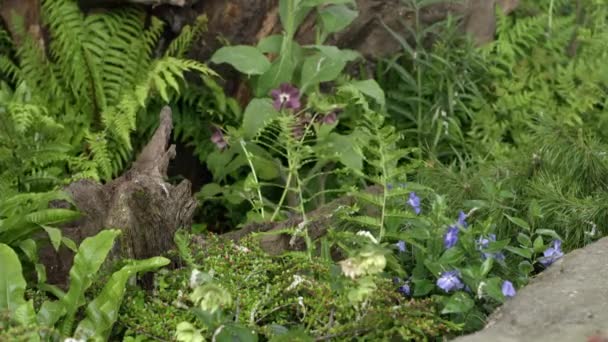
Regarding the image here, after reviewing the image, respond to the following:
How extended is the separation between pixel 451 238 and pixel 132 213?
1.45 meters

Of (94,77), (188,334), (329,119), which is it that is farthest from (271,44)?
(188,334)

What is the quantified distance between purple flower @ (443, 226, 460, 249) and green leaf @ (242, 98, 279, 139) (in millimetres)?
1671

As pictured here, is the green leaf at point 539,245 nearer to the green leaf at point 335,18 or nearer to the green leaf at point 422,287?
the green leaf at point 422,287

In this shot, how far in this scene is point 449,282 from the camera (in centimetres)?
421

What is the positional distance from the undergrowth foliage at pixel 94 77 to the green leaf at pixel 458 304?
8.16 ft

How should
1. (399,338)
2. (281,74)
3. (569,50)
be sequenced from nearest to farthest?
(399,338) → (281,74) → (569,50)

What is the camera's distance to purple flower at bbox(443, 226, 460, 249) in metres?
4.45

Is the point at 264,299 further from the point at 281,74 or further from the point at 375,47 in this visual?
the point at 375,47

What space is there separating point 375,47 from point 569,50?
1601 mm

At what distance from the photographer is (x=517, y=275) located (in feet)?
14.6

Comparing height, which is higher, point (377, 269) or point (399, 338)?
point (377, 269)

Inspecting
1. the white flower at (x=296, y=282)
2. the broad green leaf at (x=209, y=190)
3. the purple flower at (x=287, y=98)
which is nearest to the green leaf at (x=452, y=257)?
the white flower at (x=296, y=282)

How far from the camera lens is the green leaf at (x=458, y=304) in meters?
4.07

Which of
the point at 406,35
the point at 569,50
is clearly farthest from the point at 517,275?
the point at 569,50
